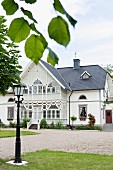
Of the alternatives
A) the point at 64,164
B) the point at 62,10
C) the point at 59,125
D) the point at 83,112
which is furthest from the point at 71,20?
the point at 83,112

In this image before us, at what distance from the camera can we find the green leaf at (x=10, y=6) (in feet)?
3.14

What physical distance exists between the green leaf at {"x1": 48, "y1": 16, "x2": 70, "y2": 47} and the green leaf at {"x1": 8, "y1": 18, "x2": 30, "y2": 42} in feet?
0.36

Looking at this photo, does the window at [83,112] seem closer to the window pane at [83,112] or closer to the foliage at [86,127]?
the window pane at [83,112]

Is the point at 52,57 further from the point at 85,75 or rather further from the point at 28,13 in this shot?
the point at 85,75

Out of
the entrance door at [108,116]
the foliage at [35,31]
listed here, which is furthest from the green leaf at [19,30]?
the entrance door at [108,116]

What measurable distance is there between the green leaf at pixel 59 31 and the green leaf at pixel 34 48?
0.10m

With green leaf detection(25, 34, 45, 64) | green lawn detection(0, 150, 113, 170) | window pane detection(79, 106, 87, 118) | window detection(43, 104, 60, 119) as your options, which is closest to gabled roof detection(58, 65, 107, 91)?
window pane detection(79, 106, 87, 118)

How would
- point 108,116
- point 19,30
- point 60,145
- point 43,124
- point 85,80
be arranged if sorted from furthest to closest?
point 108,116 → point 85,80 → point 43,124 → point 60,145 → point 19,30

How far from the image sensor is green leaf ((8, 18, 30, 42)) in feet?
3.19

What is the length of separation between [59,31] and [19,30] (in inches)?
6.6

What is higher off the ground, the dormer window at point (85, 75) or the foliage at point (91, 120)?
the dormer window at point (85, 75)

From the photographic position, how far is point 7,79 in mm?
→ 7617

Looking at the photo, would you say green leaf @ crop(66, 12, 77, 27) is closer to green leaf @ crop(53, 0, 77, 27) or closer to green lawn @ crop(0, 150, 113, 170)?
green leaf @ crop(53, 0, 77, 27)

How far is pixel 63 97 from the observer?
115 ft
